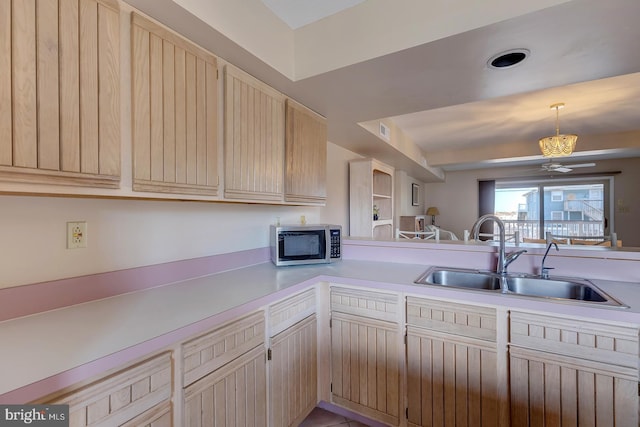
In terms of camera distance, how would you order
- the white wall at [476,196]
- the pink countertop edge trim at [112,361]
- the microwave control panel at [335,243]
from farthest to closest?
the white wall at [476,196], the microwave control panel at [335,243], the pink countertop edge trim at [112,361]

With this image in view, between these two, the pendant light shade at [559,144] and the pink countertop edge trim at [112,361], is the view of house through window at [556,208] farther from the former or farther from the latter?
the pink countertop edge trim at [112,361]

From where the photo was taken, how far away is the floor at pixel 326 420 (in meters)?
1.73

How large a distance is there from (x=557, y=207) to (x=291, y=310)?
22.5 ft

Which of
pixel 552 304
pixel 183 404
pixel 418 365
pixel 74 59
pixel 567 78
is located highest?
pixel 567 78

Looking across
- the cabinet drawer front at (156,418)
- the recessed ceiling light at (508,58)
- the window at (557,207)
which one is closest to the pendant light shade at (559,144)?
the recessed ceiling light at (508,58)

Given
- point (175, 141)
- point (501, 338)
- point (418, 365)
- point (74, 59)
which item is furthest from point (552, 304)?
point (74, 59)

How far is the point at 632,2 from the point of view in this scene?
3.41 ft

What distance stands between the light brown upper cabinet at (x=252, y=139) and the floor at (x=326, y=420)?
4.71 ft

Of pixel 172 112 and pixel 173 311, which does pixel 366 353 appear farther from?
pixel 172 112

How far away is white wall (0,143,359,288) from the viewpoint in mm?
993

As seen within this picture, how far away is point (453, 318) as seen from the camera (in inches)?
55.8

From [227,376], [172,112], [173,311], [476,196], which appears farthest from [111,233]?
[476,196]

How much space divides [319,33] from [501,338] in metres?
1.89

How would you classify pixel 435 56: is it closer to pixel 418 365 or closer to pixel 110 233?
pixel 418 365
